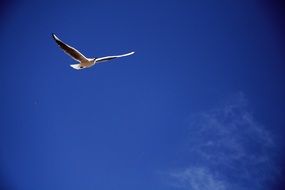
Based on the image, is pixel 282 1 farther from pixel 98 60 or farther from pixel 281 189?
pixel 98 60

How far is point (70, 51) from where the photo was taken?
284 inches

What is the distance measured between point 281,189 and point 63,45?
996 centimetres

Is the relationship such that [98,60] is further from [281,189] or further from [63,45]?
[281,189]

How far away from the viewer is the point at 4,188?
14672 millimetres

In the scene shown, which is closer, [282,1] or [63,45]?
[63,45]

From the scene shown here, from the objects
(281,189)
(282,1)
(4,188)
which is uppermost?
(282,1)

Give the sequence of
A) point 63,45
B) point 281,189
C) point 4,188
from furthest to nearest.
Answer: point 4,188, point 281,189, point 63,45

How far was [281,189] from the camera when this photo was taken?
1253 cm

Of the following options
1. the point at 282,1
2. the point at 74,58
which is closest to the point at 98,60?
the point at 74,58

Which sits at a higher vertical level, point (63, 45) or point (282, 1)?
point (282, 1)

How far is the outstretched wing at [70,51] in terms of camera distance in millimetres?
6988

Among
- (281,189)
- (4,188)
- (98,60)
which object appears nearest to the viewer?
(98,60)

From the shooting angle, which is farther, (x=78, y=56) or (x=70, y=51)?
(x=78, y=56)

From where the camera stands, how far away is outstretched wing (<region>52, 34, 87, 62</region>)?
6.99 metres
